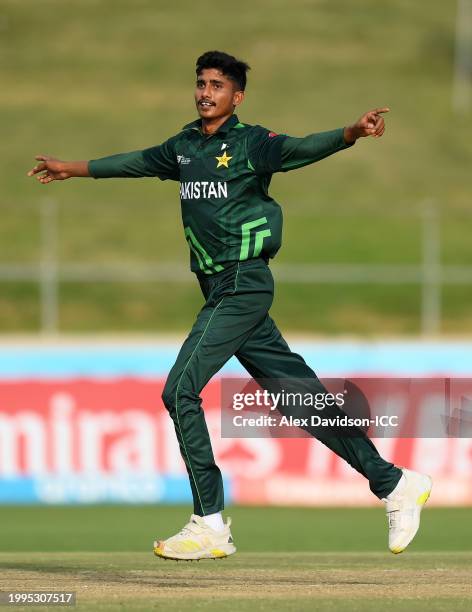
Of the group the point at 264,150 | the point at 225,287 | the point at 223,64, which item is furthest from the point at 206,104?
the point at 225,287

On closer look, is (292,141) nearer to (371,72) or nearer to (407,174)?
(407,174)

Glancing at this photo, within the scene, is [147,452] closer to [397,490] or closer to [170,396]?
[397,490]

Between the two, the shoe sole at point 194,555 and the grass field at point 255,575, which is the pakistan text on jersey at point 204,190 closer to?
the shoe sole at point 194,555

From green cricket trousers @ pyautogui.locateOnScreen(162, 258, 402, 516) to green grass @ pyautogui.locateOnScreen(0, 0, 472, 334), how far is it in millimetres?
13504

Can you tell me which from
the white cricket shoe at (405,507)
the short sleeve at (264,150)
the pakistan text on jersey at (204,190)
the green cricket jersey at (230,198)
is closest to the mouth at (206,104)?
the green cricket jersey at (230,198)

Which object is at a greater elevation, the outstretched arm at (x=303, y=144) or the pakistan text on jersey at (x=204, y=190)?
the outstretched arm at (x=303, y=144)

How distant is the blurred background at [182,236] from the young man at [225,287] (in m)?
8.05

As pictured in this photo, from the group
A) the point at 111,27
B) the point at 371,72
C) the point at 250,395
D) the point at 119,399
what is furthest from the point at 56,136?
the point at 250,395

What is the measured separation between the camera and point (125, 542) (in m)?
12.6

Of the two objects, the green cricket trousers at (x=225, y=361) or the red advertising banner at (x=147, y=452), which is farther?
the red advertising banner at (x=147, y=452)

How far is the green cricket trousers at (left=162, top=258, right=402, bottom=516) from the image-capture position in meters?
7.28

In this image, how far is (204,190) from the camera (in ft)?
24.1

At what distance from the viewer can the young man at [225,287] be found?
7289 millimetres

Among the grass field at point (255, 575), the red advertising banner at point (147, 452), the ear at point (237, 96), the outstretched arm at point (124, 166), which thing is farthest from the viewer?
the red advertising banner at point (147, 452)
